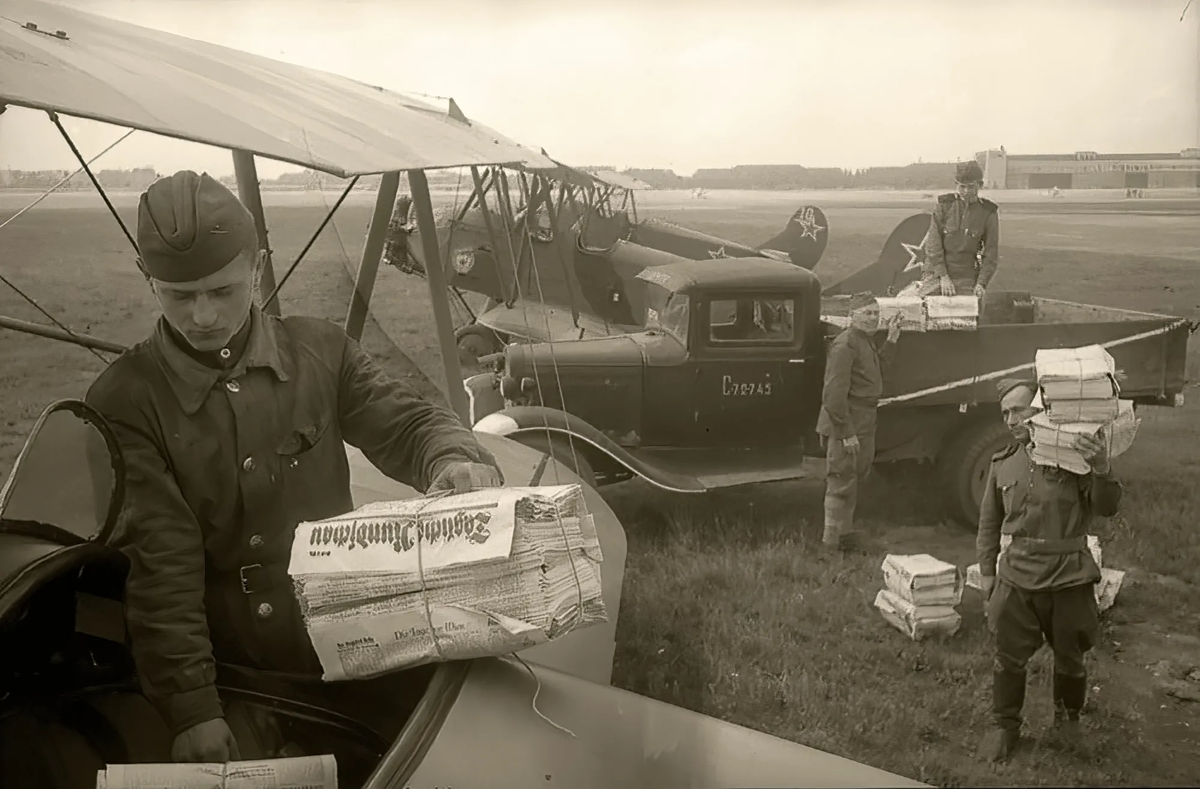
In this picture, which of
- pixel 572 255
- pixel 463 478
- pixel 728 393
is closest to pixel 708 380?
pixel 728 393

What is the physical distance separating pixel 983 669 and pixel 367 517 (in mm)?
2420

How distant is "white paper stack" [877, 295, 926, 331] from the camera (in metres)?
3.84

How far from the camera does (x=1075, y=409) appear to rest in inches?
91.0

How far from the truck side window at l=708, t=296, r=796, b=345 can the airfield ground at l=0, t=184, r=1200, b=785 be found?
856 mm

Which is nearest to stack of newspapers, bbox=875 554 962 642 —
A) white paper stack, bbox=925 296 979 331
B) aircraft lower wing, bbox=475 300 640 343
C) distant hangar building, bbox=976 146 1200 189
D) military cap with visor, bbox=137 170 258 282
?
white paper stack, bbox=925 296 979 331

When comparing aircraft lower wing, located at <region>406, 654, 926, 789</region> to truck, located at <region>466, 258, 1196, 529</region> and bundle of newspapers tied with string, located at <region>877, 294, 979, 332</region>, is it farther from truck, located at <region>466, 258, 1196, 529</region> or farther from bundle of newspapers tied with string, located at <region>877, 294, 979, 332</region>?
bundle of newspapers tied with string, located at <region>877, 294, 979, 332</region>

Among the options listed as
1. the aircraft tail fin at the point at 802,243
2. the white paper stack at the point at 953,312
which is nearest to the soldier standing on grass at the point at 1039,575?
the white paper stack at the point at 953,312

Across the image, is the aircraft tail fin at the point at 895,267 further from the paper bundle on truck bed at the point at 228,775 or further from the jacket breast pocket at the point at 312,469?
the paper bundle on truck bed at the point at 228,775

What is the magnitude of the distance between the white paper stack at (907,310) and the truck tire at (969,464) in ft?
2.44

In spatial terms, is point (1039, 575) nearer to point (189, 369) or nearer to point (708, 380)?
point (189, 369)

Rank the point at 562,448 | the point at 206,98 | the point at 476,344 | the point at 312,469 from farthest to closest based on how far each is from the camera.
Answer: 1. the point at 476,344
2. the point at 562,448
3. the point at 206,98
4. the point at 312,469

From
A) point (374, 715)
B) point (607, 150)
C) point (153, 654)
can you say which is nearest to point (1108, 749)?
point (374, 715)

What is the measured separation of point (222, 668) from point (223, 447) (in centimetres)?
46

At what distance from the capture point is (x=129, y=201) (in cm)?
272
